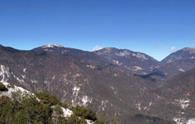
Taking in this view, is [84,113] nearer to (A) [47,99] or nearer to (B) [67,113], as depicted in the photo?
(B) [67,113]

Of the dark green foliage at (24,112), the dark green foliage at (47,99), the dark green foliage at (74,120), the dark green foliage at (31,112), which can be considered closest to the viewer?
the dark green foliage at (24,112)

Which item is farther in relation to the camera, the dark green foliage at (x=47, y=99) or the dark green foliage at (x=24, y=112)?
the dark green foliage at (x=47, y=99)

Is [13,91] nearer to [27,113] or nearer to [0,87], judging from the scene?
[0,87]

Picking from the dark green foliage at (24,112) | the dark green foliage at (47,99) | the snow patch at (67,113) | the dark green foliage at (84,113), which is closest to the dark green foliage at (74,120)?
the snow patch at (67,113)

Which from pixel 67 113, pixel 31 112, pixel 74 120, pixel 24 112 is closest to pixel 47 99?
pixel 67 113

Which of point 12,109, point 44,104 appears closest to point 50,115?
point 44,104

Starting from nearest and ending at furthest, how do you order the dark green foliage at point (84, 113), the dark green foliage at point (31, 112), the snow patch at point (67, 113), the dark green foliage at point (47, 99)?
the dark green foliage at point (31, 112), the snow patch at point (67, 113), the dark green foliage at point (47, 99), the dark green foliage at point (84, 113)

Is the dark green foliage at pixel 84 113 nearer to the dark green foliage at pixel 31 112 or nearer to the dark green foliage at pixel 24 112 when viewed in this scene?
the dark green foliage at pixel 31 112

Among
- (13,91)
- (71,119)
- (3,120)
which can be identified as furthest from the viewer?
(13,91)

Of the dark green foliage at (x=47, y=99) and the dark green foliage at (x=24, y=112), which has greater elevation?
the dark green foliage at (x=47, y=99)

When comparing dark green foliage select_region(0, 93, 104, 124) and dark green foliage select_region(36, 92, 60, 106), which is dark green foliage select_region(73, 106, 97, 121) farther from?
dark green foliage select_region(36, 92, 60, 106)

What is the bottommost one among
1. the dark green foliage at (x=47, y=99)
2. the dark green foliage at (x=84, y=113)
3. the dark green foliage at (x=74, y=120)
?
the dark green foliage at (x=74, y=120)
